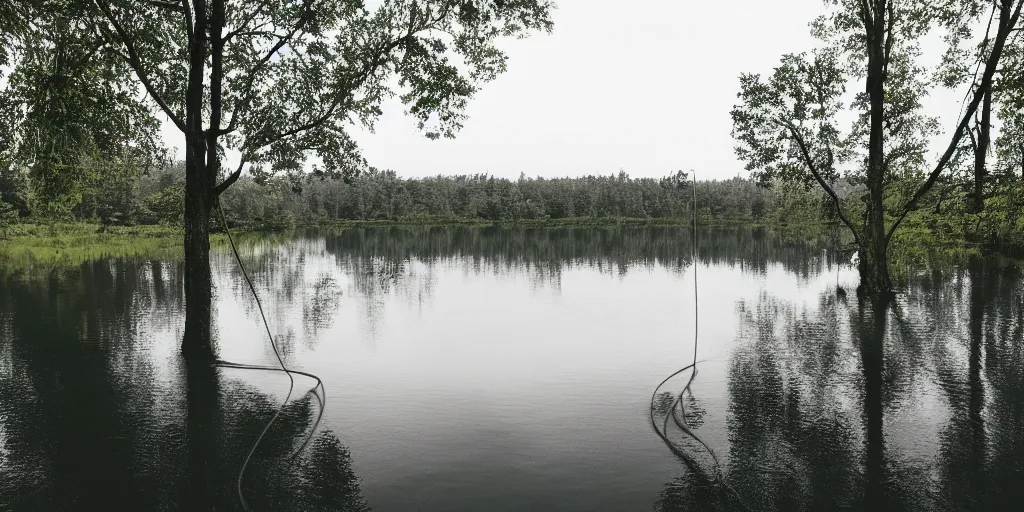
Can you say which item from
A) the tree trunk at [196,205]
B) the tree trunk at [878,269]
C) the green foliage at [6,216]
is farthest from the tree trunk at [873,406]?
the green foliage at [6,216]

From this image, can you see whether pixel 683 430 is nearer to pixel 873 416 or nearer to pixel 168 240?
pixel 873 416

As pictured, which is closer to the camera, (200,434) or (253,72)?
(200,434)

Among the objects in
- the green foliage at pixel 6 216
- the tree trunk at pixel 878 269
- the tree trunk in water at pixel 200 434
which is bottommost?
the tree trunk in water at pixel 200 434

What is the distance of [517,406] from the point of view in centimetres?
1178

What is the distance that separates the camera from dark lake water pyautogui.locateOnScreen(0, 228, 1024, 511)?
8.16 metres

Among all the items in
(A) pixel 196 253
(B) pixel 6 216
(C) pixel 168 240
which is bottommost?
(C) pixel 168 240

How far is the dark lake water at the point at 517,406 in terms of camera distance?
26.8ft

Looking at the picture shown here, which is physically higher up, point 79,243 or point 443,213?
point 443,213

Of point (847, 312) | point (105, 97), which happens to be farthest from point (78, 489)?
point (847, 312)

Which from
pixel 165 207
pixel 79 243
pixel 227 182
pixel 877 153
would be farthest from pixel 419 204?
pixel 227 182

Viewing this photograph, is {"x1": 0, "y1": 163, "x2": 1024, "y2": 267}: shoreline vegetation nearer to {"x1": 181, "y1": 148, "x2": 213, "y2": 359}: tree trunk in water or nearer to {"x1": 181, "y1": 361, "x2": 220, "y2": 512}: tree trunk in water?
{"x1": 181, "y1": 148, "x2": 213, "y2": 359}: tree trunk in water

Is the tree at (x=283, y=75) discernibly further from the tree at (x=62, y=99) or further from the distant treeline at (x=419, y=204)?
the distant treeline at (x=419, y=204)

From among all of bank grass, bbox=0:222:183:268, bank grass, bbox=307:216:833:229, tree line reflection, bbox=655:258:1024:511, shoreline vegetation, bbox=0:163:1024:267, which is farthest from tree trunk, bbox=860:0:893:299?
bank grass, bbox=307:216:833:229

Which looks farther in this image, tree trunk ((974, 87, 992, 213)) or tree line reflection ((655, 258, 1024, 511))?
tree trunk ((974, 87, 992, 213))
